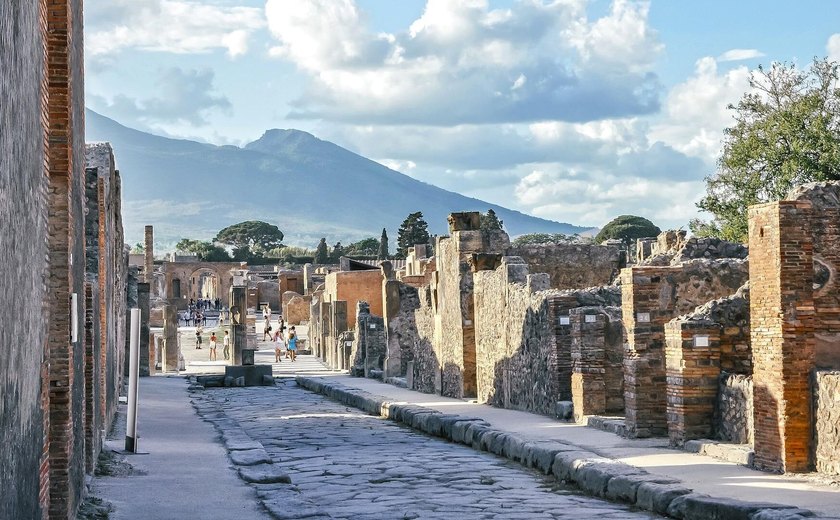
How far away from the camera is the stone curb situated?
951 cm

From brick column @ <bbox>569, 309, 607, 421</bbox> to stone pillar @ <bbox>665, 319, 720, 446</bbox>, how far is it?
3539 millimetres

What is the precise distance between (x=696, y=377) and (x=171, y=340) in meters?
Result: 29.0

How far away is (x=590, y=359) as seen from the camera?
688 inches

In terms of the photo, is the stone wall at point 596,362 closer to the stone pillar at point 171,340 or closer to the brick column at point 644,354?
the brick column at point 644,354

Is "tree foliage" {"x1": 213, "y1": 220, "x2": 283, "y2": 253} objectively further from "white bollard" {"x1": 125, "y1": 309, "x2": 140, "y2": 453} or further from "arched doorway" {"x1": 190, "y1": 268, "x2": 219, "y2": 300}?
→ "white bollard" {"x1": 125, "y1": 309, "x2": 140, "y2": 453}

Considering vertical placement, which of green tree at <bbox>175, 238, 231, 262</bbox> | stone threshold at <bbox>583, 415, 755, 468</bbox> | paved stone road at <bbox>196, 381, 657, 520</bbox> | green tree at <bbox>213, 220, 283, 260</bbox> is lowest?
paved stone road at <bbox>196, 381, 657, 520</bbox>

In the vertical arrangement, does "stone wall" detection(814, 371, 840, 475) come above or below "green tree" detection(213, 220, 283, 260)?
below

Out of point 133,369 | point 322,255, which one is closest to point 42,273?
point 133,369

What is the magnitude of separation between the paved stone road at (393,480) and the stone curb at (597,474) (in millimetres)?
149

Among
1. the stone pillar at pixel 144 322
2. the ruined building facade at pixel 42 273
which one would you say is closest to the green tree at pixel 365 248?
the stone pillar at pixel 144 322

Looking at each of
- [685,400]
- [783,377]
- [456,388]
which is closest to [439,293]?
[456,388]

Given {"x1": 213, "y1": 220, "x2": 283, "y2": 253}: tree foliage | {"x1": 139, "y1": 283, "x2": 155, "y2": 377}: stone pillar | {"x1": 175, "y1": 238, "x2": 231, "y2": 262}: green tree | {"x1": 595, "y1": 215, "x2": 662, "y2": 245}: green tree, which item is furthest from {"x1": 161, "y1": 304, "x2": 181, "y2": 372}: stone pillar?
{"x1": 213, "y1": 220, "x2": 283, "y2": 253}: tree foliage

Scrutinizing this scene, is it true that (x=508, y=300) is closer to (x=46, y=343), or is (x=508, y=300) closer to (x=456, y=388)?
(x=456, y=388)

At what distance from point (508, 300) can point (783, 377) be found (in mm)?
9806
